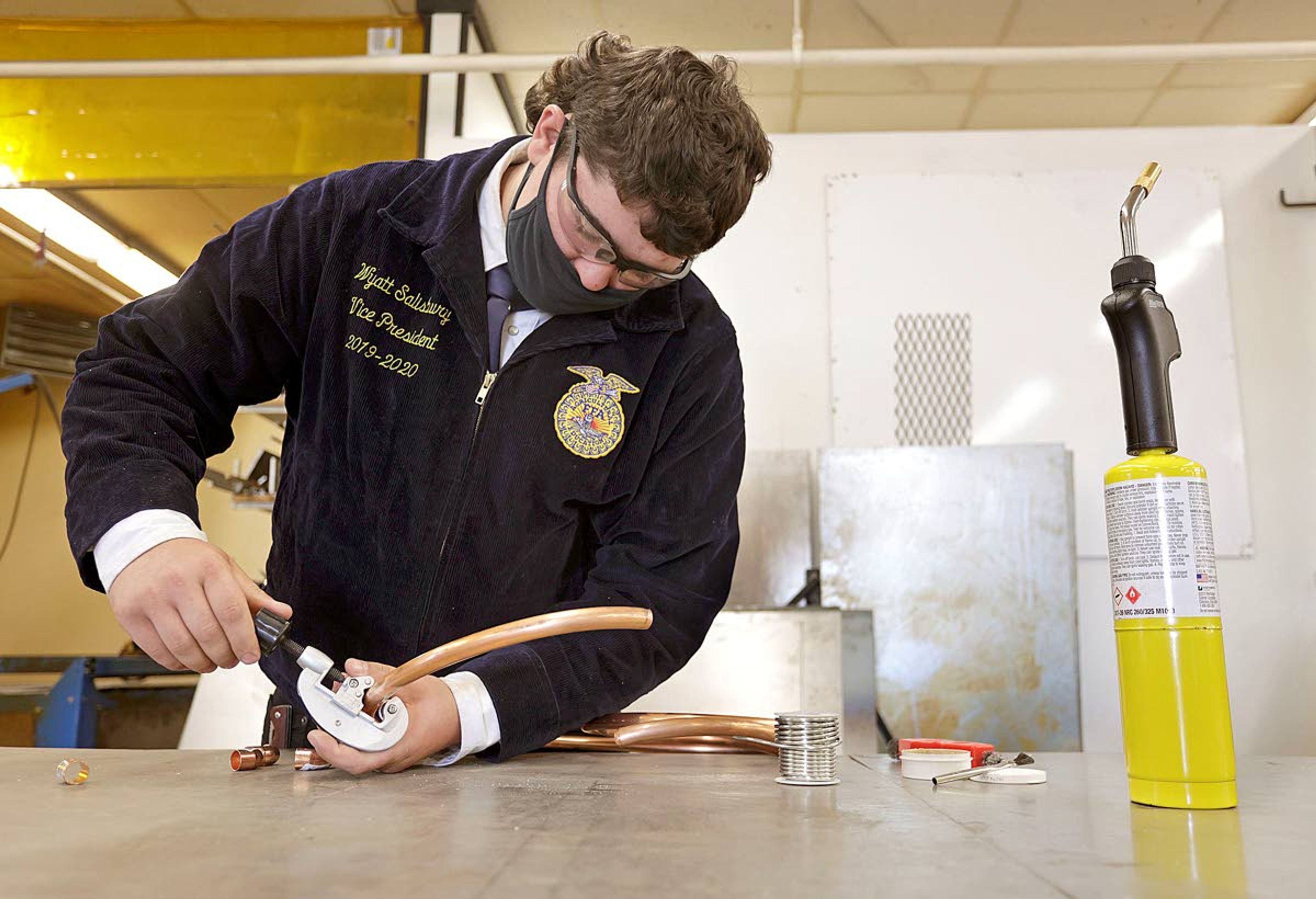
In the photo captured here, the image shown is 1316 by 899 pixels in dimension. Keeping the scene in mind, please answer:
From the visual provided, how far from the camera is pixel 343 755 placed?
0.92 m

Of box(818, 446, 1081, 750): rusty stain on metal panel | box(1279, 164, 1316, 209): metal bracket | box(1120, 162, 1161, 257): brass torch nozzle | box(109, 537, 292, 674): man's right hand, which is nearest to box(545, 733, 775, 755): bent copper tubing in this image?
box(109, 537, 292, 674): man's right hand

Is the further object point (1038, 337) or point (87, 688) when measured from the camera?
point (1038, 337)

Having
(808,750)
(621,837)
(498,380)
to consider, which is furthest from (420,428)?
(621,837)

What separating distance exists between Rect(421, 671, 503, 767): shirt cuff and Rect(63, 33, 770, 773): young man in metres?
0.06

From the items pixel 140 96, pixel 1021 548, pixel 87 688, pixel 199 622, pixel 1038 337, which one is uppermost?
pixel 140 96

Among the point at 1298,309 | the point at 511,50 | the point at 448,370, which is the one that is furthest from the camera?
the point at 511,50

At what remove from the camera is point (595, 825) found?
0.66m

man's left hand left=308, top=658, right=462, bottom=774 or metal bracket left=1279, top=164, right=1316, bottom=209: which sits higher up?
metal bracket left=1279, top=164, right=1316, bottom=209

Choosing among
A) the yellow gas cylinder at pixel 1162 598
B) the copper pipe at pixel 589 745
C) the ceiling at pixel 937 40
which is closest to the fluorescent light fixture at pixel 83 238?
the ceiling at pixel 937 40

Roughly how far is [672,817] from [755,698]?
6.05 ft

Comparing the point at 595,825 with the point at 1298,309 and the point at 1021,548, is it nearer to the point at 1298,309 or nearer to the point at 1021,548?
the point at 1021,548

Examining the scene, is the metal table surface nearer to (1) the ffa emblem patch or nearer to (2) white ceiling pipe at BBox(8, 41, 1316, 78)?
(1) the ffa emblem patch

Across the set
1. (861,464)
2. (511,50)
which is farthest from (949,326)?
(511,50)

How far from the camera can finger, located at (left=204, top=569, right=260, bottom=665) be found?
0.94 metres
